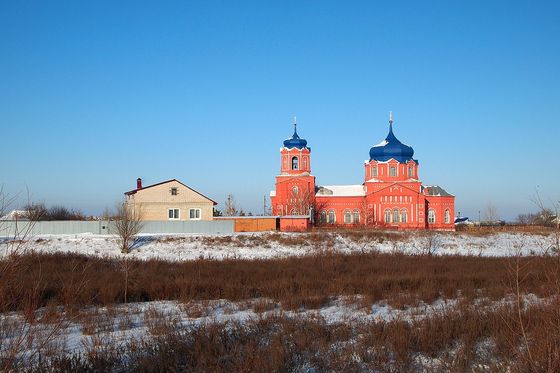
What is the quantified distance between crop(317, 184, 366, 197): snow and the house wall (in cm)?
1595

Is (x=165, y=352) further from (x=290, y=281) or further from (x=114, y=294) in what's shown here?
(x=290, y=281)

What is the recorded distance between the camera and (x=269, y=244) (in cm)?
3694

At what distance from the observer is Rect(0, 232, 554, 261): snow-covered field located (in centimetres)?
3469

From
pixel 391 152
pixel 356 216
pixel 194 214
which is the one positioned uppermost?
pixel 391 152

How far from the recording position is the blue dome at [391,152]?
199 feet

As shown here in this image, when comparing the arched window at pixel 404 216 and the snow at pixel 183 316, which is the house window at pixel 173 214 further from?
the snow at pixel 183 316

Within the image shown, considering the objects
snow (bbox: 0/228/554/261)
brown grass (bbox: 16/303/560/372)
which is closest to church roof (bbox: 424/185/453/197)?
snow (bbox: 0/228/554/261)

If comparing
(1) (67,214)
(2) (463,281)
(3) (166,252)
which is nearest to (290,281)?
(2) (463,281)

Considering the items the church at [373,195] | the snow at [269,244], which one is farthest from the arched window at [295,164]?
the snow at [269,244]

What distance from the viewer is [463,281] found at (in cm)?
1617

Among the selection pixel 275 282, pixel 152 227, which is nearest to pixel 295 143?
pixel 152 227

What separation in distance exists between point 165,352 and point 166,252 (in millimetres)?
27945

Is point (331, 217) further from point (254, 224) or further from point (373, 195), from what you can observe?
point (254, 224)

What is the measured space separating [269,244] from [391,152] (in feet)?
93.4
